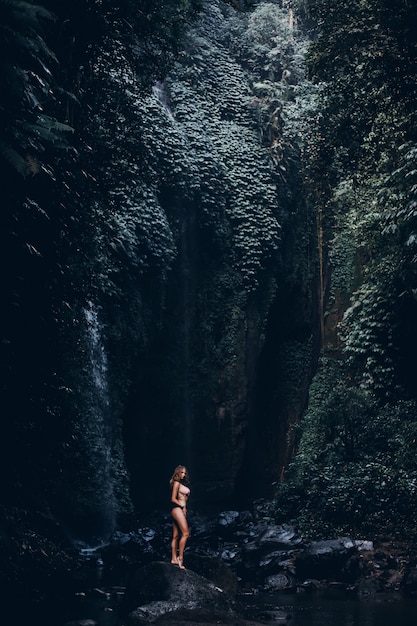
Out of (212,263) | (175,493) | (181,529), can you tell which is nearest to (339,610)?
(181,529)

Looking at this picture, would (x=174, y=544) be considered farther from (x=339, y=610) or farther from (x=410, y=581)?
(x=410, y=581)

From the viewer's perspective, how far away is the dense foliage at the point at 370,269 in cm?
1185

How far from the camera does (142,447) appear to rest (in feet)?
66.7

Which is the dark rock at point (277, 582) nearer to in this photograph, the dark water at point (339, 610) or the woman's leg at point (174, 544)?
the dark water at point (339, 610)

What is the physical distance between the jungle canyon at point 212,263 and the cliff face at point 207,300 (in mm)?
62

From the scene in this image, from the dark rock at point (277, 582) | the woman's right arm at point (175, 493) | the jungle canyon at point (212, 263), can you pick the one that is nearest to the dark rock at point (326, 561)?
the dark rock at point (277, 582)

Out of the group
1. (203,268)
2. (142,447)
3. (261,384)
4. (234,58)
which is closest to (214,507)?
(142,447)

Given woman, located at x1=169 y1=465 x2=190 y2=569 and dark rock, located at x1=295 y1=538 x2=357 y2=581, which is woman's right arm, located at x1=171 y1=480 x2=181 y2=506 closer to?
woman, located at x1=169 y1=465 x2=190 y2=569

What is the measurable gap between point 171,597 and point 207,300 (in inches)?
508

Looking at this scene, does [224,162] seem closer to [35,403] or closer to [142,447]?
[142,447]

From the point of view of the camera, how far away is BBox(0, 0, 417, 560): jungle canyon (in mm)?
8805

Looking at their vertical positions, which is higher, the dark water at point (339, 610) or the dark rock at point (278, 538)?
the dark rock at point (278, 538)

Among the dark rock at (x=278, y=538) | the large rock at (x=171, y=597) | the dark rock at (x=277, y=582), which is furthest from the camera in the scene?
the dark rock at (x=278, y=538)

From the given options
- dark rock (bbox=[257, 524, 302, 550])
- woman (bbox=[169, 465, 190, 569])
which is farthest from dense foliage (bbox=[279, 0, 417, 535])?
woman (bbox=[169, 465, 190, 569])
